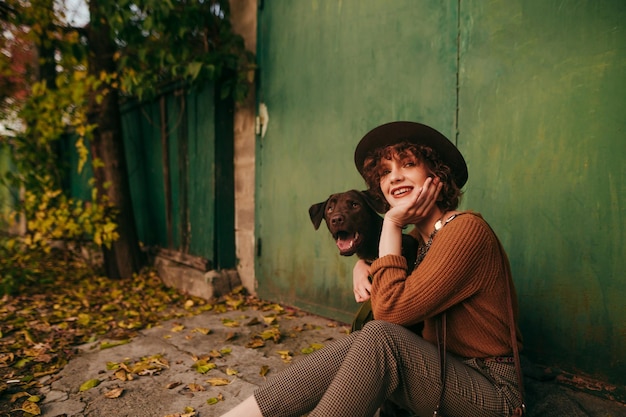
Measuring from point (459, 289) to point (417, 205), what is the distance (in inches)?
14.9

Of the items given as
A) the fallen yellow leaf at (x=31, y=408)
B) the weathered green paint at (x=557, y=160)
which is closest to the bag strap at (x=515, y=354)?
the weathered green paint at (x=557, y=160)

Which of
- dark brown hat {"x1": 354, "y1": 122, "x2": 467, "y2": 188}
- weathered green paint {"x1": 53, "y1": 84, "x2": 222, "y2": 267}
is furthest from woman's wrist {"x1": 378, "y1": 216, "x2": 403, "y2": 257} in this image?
weathered green paint {"x1": 53, "y1": 84, "x2": 222, "y2": 267}

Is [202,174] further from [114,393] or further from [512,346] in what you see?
[512,346]

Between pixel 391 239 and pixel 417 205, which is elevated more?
pixel 417 205

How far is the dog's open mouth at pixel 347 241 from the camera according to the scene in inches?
90.1

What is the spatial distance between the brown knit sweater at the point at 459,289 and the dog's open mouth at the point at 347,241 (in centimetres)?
61

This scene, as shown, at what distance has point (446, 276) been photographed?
1508 mm

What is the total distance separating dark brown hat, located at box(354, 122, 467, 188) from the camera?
1.81 m

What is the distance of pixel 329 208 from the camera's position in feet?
7.99

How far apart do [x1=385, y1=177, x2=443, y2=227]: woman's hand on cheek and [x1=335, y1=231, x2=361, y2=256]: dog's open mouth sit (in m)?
0.56

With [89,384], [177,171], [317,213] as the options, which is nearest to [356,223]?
[317,213]

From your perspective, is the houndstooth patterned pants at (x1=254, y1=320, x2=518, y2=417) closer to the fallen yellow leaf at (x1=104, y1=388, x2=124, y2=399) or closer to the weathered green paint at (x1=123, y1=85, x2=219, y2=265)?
the fallen yellow leaf at (x1=104, y1=388, x2=124, y2=399)

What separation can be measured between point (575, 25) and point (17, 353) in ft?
13.5

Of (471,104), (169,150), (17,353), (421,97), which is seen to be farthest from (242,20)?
(17,353)
